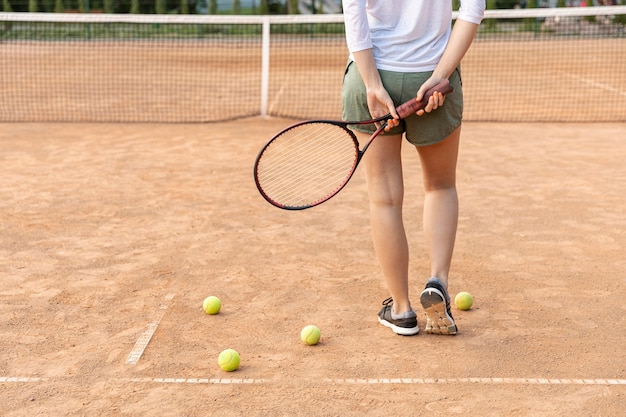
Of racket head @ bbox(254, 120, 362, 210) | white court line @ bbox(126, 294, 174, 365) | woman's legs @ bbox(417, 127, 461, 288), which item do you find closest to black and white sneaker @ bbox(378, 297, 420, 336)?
woman's legs @ bbox(417, 127, 461, 288)

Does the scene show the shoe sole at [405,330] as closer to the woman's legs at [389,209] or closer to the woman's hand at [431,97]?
the woman's legs at [389,209]

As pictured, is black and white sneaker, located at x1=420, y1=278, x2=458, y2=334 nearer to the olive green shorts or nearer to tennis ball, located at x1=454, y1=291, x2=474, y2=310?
tennis ball, located at x1=454, y1=291, x2=474, y2=310

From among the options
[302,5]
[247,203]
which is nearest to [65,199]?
[247,203]

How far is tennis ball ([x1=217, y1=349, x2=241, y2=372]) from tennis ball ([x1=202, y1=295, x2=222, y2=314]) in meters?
0.54

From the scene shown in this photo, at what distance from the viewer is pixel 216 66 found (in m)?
15.1

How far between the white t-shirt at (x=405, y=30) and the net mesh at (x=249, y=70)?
5.89 m

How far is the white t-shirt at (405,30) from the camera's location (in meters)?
3.10

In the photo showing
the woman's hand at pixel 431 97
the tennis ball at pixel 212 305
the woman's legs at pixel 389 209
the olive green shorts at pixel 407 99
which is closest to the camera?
the woman's hand at pixel 431 97

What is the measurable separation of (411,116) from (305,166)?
3206 millimetres

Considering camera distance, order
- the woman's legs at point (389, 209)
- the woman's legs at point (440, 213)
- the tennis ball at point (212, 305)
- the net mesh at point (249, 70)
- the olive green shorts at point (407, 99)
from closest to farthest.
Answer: the olive green shorts at point (407, 99) < the woman's legs at point (389, 209) < the woman's legs at point (440, 213) < the tennis ball at point (212, 305) < the net mesh at point (249, 70)

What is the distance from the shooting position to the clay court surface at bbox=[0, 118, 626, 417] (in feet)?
9.66

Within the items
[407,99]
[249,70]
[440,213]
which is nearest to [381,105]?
[407,99]

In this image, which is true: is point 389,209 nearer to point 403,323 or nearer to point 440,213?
point 440,213

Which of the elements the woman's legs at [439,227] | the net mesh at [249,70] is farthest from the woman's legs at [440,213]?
the net mesh at [249,70]
